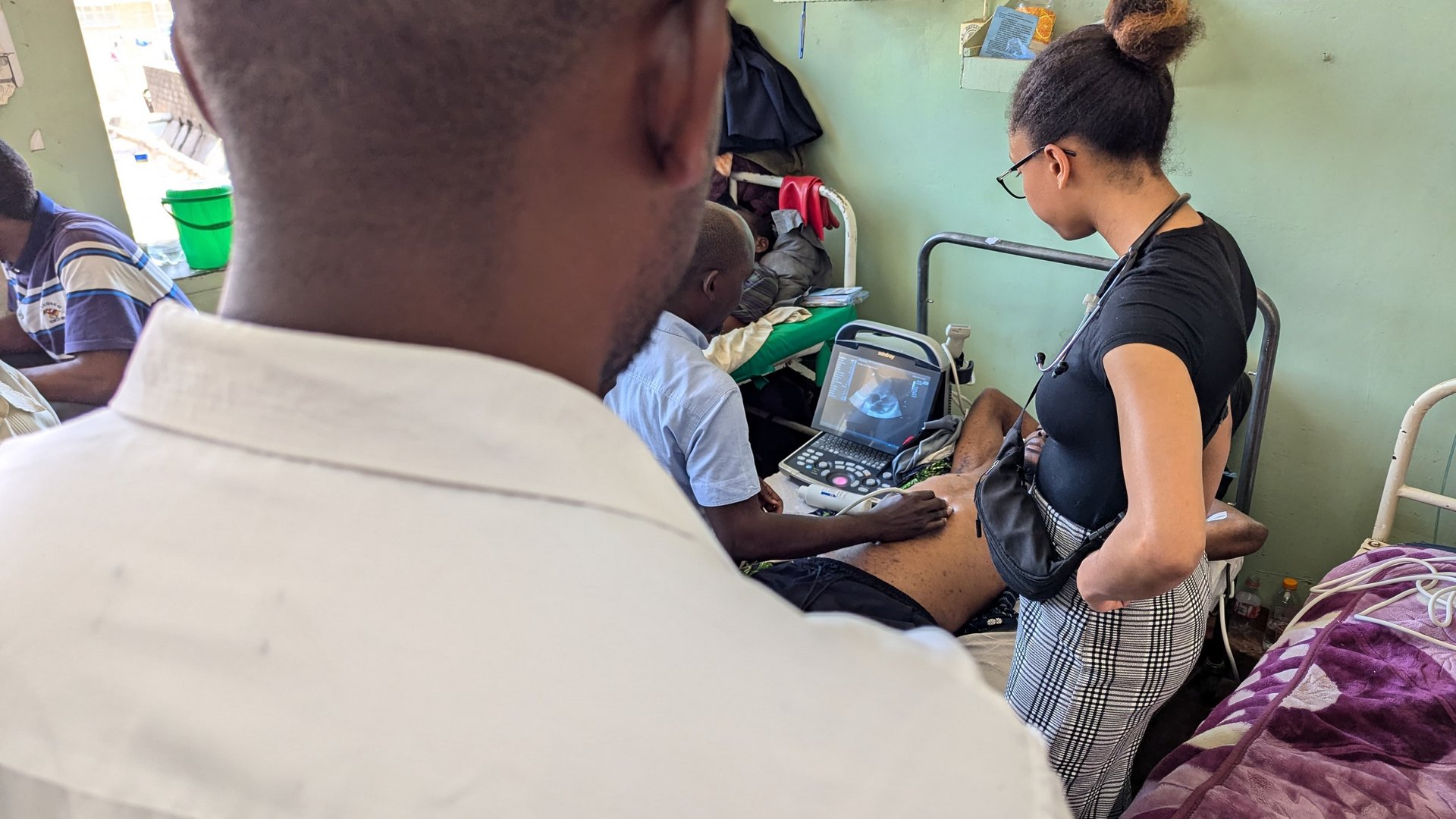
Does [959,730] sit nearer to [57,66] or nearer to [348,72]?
[348,72]

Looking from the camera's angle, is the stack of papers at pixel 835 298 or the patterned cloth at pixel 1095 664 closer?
the patterned cloth at pixel 1095 664

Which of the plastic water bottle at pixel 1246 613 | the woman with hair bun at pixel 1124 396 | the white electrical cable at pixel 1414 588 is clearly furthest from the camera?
the plastic water bottle at pixel 1246 613

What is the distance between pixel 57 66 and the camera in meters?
2.66

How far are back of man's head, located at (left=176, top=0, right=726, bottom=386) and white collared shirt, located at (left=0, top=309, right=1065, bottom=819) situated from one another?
28 millimetres

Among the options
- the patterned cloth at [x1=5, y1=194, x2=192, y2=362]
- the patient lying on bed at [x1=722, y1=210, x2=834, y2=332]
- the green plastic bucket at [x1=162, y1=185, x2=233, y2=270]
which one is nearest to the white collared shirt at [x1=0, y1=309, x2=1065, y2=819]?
the patterned cloth at [x1=5, y1=194, x2=192, y2=362]

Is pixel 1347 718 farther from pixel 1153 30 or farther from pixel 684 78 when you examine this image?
pixel 684 78

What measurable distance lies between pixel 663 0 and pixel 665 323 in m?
1.10

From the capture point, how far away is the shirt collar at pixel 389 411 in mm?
355

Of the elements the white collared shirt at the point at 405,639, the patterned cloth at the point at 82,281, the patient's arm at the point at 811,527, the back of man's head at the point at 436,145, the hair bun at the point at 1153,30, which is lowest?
the patient's arm at the point at 811,527

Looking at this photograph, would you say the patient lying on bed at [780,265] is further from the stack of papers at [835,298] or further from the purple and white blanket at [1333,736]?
the purple and white blanket at [1333,736]

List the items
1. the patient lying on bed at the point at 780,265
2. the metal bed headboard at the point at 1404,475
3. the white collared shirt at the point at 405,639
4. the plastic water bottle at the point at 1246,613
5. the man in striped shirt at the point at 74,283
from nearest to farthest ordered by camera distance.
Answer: the white collared shirt at the point at 405,639
the metal bed headboard at the point at 1404,475
the man in striped shirt at the point at 74,283
the plastic water bottle at the point at 1246,613
the patient lying on bed at the point at 780,265

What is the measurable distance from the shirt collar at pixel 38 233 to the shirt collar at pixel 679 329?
5.07 feet

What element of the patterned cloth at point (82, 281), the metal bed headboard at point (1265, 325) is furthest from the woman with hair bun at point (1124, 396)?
the patterned cloth at point (82, 281)

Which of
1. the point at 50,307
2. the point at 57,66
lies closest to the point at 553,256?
the point at 50,307
